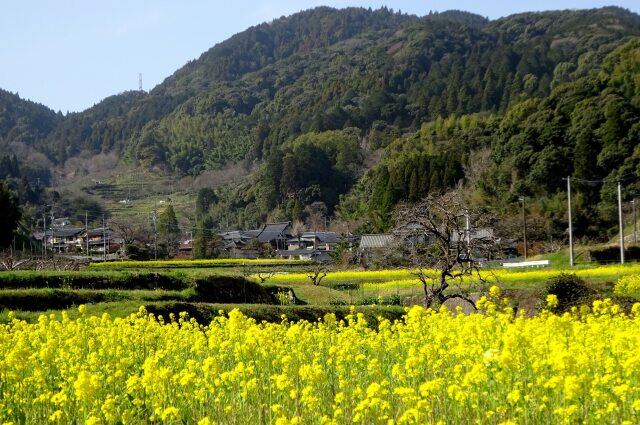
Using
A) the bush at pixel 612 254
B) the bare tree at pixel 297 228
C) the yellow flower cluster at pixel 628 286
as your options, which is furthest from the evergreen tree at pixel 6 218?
Result: the bare tree at pixel 297 228

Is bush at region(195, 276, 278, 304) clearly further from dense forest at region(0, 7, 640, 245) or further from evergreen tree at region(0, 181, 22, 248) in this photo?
dense forest at region(0, 7, 640, 245)

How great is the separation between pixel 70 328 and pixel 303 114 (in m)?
113

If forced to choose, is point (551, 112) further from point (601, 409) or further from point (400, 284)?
point (601, 409)

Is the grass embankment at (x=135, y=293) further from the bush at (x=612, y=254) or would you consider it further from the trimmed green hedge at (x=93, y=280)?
the bush at (x=612, y=254)

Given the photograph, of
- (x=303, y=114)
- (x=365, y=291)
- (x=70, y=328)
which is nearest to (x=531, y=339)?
(x=70, y=328)

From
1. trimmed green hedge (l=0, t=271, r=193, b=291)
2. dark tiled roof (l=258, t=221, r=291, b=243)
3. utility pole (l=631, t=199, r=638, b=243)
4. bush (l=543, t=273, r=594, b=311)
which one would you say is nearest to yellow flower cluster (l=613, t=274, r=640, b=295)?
bush (l=543, t=273, r=594, b=311)

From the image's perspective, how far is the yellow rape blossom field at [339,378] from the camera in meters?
4.29

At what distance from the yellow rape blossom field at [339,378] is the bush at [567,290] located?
26.7 feet

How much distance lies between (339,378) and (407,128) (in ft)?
323

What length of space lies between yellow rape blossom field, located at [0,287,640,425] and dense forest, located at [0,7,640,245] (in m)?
39.4

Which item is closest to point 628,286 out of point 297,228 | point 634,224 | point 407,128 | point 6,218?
point 634,224

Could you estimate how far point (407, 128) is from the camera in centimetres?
10200

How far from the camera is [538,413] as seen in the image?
14.6 ft

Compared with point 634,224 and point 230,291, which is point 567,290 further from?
point 634,224
